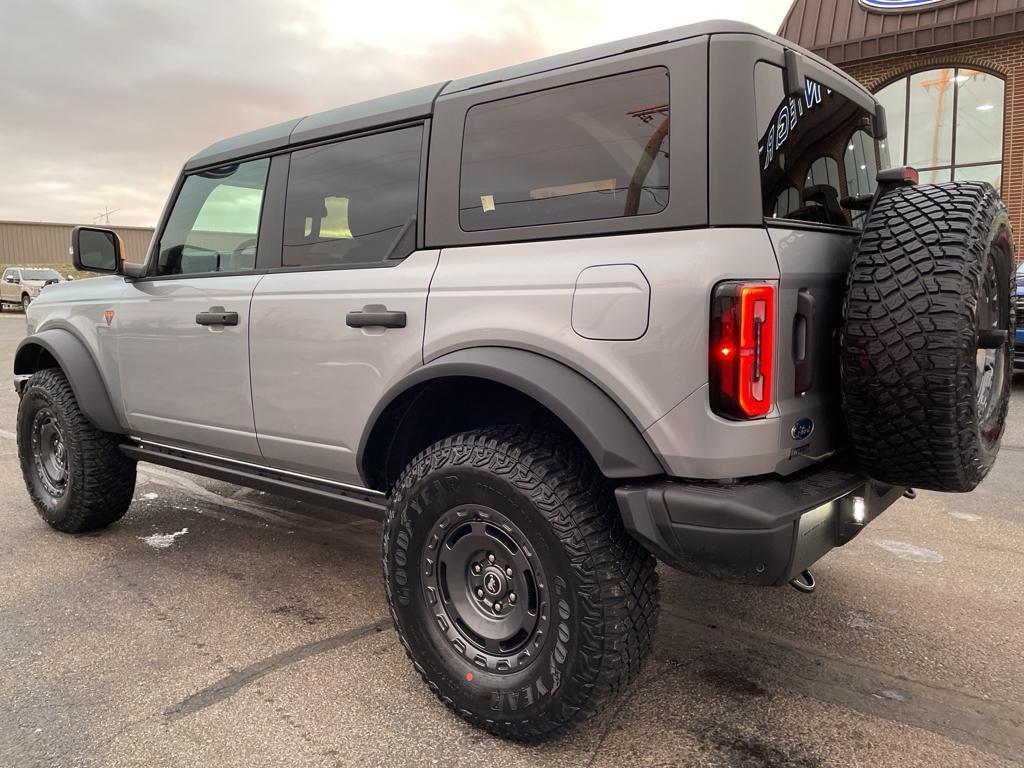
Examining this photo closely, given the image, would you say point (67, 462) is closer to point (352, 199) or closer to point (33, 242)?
point (352, 199)

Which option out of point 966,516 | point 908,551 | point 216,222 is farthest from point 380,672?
point 966,516

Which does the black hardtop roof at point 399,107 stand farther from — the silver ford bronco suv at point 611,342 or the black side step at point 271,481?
the black side step at point 271,481

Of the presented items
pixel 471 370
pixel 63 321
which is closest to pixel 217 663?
pixel 471 370

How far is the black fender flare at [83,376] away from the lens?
3932mm

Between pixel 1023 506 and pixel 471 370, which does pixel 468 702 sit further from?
pixel 1023 506

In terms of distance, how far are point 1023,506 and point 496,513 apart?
153 inches

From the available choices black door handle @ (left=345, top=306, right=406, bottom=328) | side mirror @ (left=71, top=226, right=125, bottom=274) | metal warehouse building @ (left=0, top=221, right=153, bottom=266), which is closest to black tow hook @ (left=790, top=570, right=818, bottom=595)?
black door handle @ (left=345, top=306, right=406, bottom=328)

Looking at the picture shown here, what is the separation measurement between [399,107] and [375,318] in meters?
0.82

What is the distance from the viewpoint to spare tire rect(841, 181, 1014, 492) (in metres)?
1.97

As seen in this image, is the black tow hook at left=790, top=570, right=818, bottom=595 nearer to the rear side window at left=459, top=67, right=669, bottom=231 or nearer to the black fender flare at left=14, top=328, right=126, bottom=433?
the rear side window at left=459, top=67, right=669, bottom=231

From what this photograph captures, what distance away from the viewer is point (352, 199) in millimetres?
2984

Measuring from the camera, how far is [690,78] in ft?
6.88

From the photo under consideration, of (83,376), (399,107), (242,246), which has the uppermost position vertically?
(399,107)

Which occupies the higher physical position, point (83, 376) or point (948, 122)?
point (948, 122)
